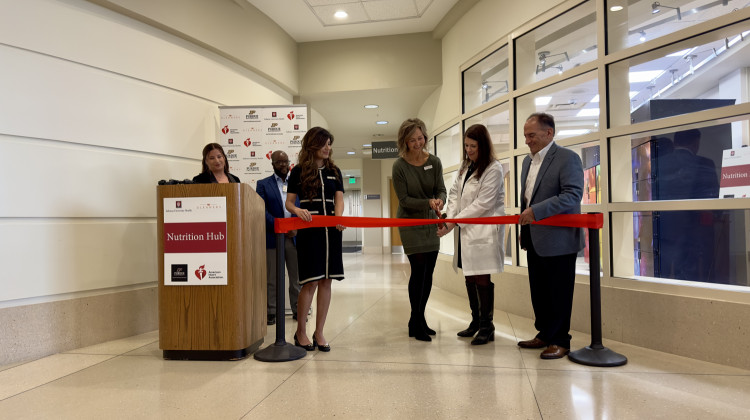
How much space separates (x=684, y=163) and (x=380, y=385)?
2461 mm

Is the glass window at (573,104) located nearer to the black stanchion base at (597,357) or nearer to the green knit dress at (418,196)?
the green knit dress at (418,196)


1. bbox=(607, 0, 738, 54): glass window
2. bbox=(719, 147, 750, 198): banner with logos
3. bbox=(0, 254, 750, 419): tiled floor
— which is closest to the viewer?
bbox=(0, 254, 750, 419): tiled floor

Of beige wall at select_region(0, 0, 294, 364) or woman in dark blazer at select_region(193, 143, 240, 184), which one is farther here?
woman in dark blazer at select_region(193, 143, 240, 184)

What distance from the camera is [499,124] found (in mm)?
5055

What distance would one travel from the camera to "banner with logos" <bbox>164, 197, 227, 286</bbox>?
115 inches

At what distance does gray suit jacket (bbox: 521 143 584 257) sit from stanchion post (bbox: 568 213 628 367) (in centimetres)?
10

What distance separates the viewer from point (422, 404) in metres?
2.12

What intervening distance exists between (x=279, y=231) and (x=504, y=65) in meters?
3.38

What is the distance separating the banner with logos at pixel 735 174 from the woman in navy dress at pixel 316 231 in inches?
95.3

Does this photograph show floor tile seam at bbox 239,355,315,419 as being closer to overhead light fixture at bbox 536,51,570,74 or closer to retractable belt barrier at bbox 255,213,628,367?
retractable belt barrier at bbox 255,213,628,367

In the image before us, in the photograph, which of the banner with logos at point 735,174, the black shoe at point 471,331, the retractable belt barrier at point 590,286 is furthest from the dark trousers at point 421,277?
the banner with logos at point 735,174

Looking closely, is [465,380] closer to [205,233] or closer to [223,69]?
[205,233]

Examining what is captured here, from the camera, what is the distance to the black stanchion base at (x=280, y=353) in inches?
114

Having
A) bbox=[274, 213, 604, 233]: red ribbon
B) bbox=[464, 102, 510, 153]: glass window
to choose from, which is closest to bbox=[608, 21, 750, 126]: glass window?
bbox=[274, 213, 604, 233]: red ribbon
